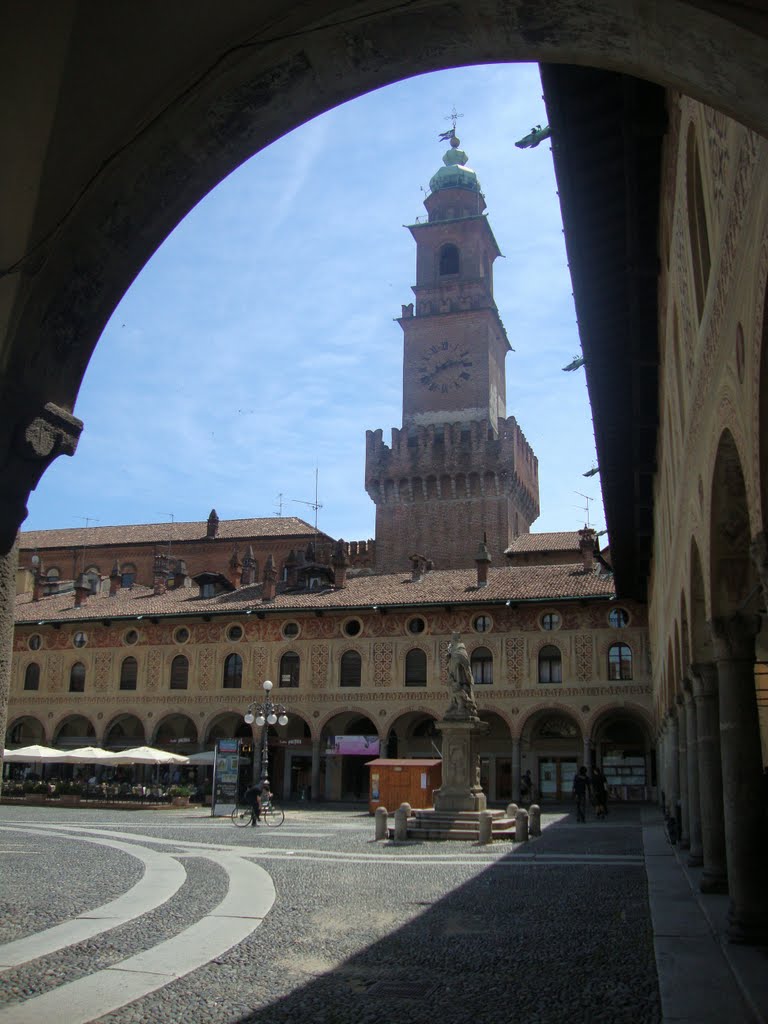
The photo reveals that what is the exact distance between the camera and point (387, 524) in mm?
59500

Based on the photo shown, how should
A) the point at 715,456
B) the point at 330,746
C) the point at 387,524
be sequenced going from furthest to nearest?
1. the point at 387,524
2. the point at 330,746
3. the point at 715,456

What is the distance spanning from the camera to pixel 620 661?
3831 cm

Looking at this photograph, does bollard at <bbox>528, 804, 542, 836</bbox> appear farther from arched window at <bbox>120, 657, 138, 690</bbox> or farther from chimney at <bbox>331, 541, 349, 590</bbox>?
arched window at <bbox>120, 657, 138, 690</bbox>

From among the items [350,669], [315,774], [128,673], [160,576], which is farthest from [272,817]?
[160,576]

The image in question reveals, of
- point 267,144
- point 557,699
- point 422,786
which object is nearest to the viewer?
point 267,144

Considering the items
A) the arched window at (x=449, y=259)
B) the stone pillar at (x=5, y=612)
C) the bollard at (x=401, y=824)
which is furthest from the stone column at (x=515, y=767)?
the arched window at (x=449, y=259)

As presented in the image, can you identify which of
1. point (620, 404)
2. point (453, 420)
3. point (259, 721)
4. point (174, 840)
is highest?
point (453, 420)

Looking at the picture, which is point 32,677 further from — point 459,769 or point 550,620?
point 459,769

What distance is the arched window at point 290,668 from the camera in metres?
42.6

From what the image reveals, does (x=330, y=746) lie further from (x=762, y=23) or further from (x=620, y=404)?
(x=762, y=23)

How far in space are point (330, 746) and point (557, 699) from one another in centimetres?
1020

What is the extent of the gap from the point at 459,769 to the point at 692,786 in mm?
8872

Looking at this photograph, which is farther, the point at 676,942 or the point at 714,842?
the point at 714,842

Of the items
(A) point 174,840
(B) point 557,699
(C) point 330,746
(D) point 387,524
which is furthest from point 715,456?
(D) point 387,524
